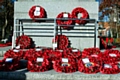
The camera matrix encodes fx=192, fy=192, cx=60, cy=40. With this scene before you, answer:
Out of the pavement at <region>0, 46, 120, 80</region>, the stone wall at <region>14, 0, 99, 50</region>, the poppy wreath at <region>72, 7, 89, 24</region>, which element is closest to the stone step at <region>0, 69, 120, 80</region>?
the pavement at <region>0, 46, 120, 80</region>

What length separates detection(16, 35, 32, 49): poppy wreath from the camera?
9.22 m

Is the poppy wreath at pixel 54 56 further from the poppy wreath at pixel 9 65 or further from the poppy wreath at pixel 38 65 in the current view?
the poppy wreath at pixel 9 65

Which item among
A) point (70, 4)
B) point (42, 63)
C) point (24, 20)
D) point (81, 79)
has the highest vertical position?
point (70, 4)

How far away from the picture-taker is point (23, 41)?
9.30 metres

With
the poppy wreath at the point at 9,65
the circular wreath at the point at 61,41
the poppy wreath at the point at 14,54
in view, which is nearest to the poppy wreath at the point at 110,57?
the circular wreath at the point at 61,41

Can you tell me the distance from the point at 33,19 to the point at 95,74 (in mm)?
5127

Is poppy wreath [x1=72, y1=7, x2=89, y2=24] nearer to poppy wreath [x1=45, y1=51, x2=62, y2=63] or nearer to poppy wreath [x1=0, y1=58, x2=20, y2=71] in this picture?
poppy wreath [x1=45, y1=51, x2=62, y2=63]

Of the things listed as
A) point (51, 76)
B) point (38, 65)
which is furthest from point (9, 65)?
point (51, 76)

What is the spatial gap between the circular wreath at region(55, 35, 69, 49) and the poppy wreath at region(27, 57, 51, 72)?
300 centimetres

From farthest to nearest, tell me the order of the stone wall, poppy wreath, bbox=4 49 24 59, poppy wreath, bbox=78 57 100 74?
the stone wall < poppy wreath, bbox=4 49 24 59 < poppy wreath, bbox=78 57 100 74

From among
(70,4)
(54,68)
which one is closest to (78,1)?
(70,4)

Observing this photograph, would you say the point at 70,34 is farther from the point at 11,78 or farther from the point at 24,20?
the point at 11,78

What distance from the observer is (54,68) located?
20.1ft

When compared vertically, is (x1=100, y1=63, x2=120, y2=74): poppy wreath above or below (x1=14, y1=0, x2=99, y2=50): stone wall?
below
